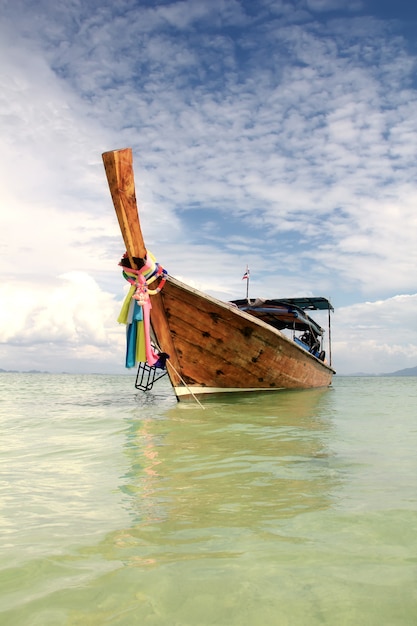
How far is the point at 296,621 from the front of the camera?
1463 mm

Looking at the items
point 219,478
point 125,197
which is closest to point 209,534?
point 219,478

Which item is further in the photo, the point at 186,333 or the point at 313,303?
the point at 313,303

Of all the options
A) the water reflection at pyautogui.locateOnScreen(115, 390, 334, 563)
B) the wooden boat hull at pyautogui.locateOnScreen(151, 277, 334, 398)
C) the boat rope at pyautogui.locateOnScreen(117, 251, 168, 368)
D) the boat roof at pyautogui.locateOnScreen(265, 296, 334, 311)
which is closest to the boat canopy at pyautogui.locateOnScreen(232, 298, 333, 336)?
the boat roof at pyautogui.locateOnScreen(265, 296, 334, 311)

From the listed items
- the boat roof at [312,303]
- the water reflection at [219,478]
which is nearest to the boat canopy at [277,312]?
the boat roof at [312,303]

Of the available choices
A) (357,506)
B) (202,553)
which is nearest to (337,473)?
(357,506)

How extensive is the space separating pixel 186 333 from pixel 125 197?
147 inches

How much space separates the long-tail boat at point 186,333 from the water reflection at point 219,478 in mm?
2169

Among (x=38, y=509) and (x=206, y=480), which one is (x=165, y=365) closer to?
(x=206, y=480)

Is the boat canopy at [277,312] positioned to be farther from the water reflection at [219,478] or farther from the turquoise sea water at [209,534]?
the turquoise sea water at [209,534]

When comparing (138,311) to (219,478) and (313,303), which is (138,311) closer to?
(219,478)

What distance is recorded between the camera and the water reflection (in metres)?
2.33

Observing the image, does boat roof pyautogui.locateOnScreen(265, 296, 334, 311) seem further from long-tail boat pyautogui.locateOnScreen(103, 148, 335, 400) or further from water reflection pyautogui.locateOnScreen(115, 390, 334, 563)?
water reflection pyautogui.locateOnScreen(115, 390, 334, 563)

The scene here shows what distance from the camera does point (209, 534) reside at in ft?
7.27

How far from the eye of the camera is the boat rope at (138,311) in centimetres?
754
